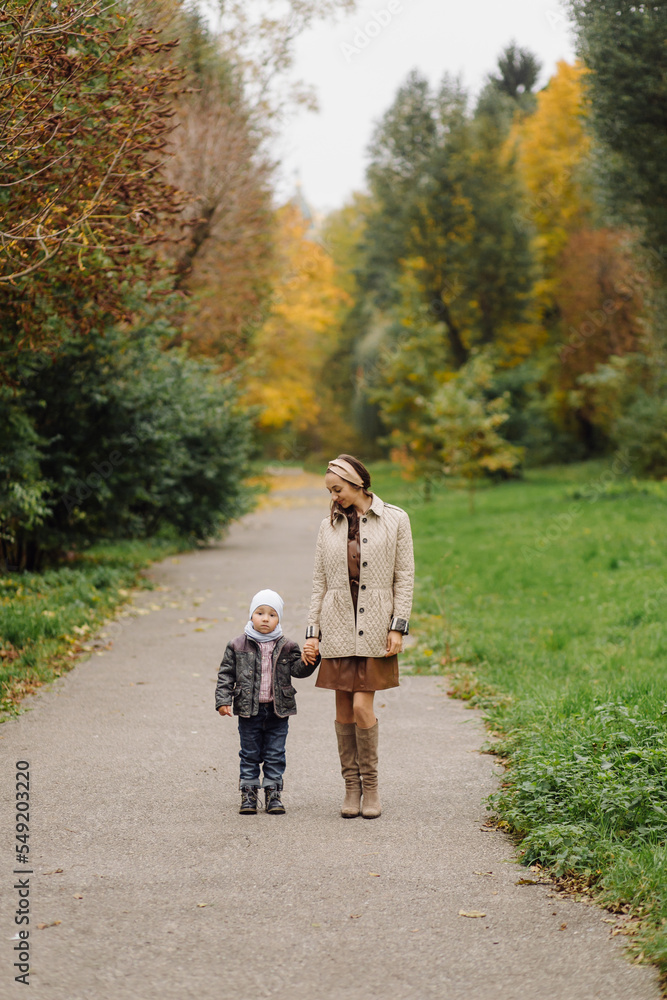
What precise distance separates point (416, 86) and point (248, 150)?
74.1 feet

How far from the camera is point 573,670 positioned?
26.5 ft

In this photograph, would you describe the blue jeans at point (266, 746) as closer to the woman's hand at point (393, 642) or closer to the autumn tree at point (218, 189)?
the woman's hand at point (393, 642)

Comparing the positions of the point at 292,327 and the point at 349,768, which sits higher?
the point at 292,327

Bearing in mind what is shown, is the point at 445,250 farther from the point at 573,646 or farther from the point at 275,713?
the point at 275,713

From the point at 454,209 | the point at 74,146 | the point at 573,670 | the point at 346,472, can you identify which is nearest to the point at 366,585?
the point at 346,472

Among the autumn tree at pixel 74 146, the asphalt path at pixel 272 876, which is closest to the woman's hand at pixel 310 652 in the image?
the asphalt path at pixel 272 876

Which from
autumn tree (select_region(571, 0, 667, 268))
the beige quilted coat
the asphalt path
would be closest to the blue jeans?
the asphalt path

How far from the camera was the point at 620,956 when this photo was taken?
3637 mm

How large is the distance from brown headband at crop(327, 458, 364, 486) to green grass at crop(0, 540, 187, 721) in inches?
132

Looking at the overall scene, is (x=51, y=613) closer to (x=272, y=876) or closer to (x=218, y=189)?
(x=272, y=876)

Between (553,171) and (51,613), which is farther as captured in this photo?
(553,171)

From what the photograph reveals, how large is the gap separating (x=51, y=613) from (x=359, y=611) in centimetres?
540

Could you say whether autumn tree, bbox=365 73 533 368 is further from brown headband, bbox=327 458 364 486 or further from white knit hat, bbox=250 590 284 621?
white knit hat, bbox=250 590 284 621

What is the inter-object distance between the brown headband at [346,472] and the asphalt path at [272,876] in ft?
5.86
